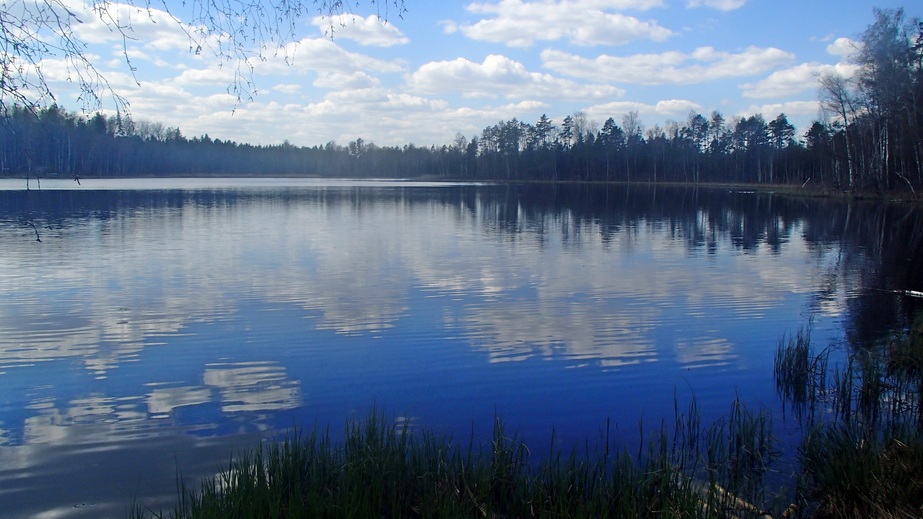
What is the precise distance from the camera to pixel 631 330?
11.8m

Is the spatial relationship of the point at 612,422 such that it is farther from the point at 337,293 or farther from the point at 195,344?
the point at 337,293

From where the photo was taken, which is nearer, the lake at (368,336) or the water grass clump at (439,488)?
the water grass clump at (439,488)

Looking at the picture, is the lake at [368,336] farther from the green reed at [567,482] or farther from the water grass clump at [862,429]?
the green reed at [567,482]

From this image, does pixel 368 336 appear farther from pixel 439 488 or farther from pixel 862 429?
pixel 862 429

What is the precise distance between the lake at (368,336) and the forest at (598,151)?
285 centimetres

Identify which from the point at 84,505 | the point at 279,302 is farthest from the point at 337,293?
the point at 84,505

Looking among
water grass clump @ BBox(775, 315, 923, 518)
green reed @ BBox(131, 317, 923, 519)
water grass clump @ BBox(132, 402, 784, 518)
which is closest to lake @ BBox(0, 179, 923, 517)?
water grass clump @ BBox(775, 315, 923, 518)

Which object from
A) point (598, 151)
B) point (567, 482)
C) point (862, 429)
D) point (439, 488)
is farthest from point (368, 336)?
point (598, 151)

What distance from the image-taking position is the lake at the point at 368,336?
719 centimetres

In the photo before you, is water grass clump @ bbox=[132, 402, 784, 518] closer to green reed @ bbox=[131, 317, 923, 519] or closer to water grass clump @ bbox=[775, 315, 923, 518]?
green reed @ bbox=[131, 317, 923, 519]

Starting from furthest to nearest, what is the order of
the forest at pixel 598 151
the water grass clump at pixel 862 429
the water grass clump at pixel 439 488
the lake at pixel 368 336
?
the forest at pixel 598 151 < the lake at pixel 368 336 < the water grass clump at pixel 862 429 < the water grass clump at pixel 439 488

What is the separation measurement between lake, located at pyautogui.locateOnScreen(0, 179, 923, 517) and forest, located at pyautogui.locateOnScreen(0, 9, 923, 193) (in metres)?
2.85

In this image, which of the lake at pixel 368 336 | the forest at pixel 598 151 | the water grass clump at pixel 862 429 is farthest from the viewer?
the forest at pixel 598 151

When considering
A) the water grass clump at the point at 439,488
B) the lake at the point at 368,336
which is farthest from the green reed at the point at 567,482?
the lake at the point at 368,336
